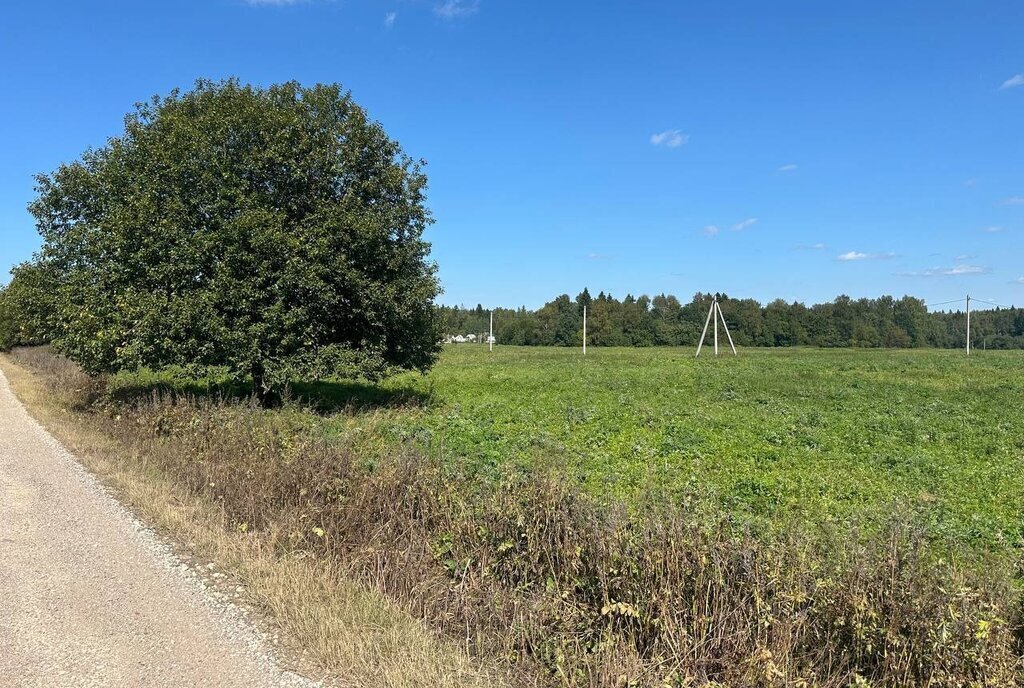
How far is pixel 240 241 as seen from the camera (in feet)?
47.2

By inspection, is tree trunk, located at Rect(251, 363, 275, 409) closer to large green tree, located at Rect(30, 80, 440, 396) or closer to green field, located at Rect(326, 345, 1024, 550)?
large green tree, located at Rect(30, 80, 440, 396)

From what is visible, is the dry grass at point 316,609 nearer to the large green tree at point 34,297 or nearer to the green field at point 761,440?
the green field at point 761,440

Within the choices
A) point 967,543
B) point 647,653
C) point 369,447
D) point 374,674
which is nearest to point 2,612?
point 374,674

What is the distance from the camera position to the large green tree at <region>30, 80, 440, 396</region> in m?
14.3

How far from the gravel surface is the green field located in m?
2.75

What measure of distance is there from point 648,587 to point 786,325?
132870 millimetres

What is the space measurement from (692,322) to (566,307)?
90.6ft

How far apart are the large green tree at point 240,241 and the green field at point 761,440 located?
2647 mm

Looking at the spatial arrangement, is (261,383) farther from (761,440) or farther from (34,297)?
(761,440)

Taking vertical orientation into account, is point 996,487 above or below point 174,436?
below

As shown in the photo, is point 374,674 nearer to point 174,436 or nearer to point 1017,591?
A: point 1017,591

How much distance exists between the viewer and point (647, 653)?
3.83m

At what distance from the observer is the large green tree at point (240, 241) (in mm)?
14328

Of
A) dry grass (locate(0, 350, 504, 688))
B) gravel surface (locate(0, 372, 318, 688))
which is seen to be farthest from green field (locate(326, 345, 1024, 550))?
gravel surface (locate(0, 372, 318, 688))
